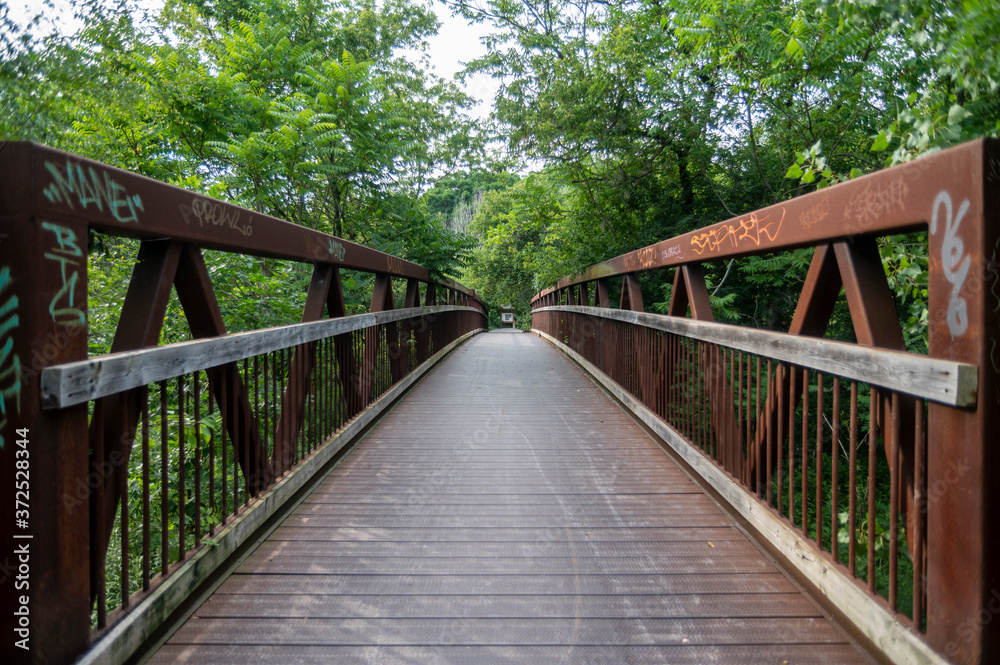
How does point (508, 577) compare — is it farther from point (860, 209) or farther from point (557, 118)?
point (557, 118)

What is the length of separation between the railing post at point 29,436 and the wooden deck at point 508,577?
516mm

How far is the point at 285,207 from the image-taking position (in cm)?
825

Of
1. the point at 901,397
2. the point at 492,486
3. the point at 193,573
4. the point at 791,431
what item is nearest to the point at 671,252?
the point at 791,431

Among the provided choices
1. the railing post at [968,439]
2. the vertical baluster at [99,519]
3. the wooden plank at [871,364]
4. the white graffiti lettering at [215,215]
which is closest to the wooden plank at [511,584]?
the vertical baluster at [99,519]

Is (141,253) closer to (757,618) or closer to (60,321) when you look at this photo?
(60,321)

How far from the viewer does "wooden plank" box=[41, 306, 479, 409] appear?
1389 mm

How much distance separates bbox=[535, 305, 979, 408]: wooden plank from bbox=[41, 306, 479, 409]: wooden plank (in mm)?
2172

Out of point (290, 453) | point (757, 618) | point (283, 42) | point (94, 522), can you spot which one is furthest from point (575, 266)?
point (94, 522)

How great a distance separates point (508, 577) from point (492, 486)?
1.03m

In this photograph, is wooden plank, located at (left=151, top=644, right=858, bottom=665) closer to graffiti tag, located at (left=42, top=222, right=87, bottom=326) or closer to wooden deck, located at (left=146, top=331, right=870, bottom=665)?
wooden deck, located at (left=146, top=331, right=870, bottom=665)

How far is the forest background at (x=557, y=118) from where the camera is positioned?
2.35m

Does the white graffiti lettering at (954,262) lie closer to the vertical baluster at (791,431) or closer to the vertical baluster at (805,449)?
the vertical baluster at (805,449)

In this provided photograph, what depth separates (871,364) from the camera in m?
1.71

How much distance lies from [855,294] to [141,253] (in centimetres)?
244
